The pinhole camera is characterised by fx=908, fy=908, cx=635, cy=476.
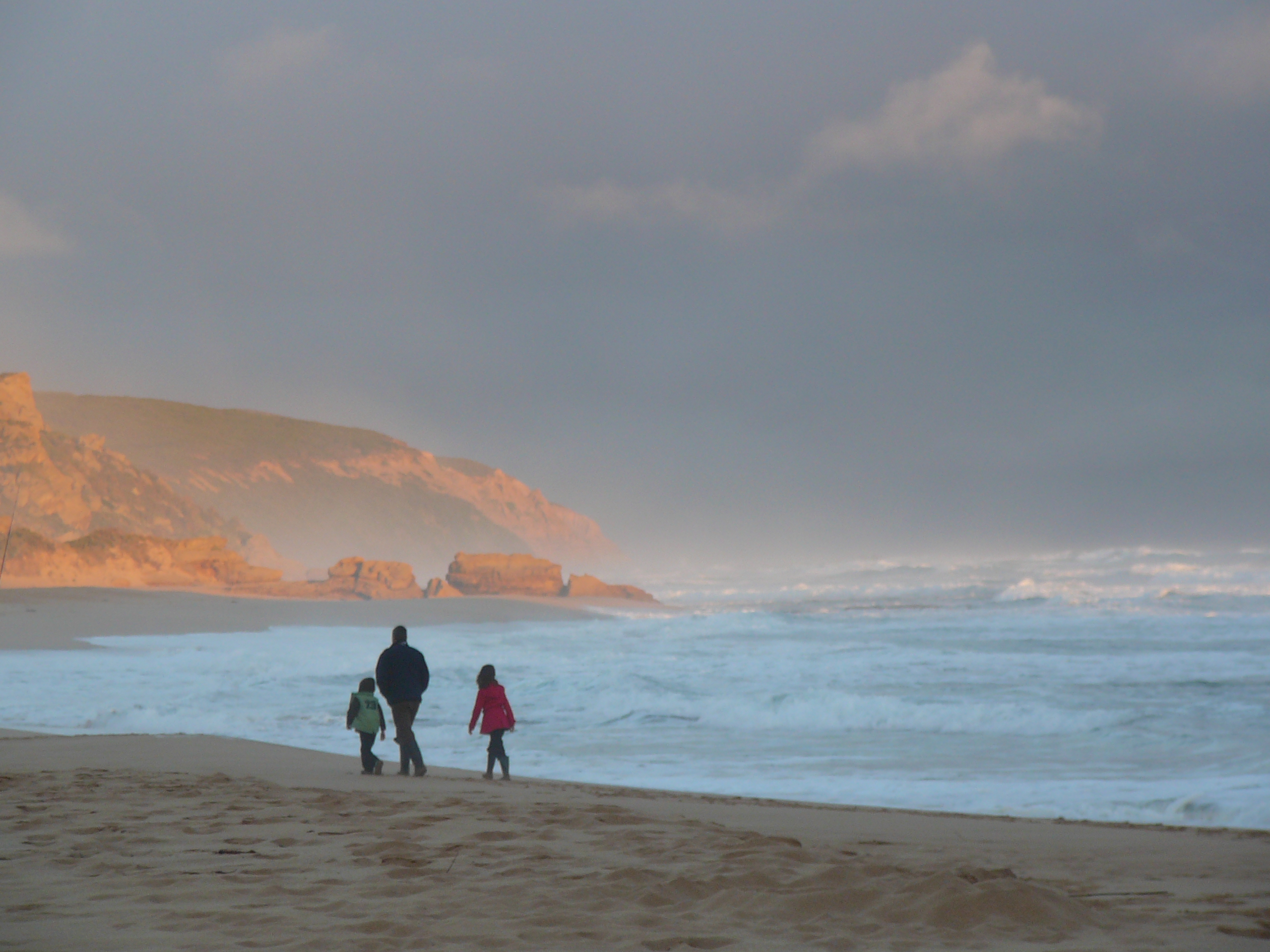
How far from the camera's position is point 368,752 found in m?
7.89

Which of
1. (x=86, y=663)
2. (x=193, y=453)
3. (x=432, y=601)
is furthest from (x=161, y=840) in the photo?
(x=193, y=453)

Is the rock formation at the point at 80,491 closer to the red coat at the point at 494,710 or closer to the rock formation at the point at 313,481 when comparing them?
the rock formation at the point at 313,481

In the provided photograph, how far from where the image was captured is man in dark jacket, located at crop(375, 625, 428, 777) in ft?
25.9

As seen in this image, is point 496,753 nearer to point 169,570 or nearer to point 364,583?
point 169,570

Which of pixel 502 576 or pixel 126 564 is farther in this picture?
pixel 502 576

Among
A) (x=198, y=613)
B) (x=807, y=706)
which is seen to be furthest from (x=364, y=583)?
(x=807, y=706)

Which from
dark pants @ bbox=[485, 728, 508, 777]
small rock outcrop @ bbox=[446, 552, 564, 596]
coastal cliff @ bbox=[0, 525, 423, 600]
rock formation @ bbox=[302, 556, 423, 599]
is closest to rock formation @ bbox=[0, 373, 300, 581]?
coastal cliff @ bbox=[0, 525, 423, 600]

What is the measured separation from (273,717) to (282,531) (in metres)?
73.0

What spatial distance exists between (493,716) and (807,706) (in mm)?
6401

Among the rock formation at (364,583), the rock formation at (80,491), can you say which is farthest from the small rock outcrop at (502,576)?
the rock formation at (80,491)

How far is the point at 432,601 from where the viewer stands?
43.2 meters

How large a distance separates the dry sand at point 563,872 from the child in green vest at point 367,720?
68cm

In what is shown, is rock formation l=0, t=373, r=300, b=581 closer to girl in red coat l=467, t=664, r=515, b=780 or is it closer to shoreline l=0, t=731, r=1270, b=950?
girl in red coat l=467, t=664, r=515, b=780

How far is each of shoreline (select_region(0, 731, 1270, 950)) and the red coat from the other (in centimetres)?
123
